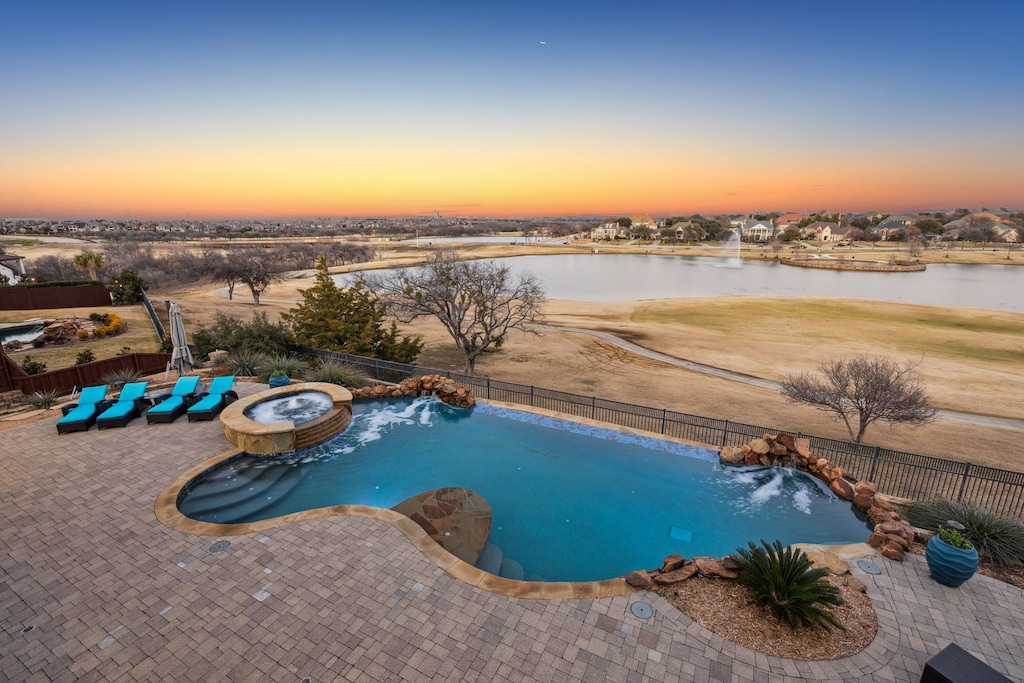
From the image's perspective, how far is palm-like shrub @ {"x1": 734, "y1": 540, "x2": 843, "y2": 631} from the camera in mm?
5703

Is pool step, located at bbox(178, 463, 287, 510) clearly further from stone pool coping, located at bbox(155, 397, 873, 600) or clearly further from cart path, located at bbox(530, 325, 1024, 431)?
cart path, located at bbox(530, 325, 1024, 431)

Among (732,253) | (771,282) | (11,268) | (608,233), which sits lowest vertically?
(771,282)

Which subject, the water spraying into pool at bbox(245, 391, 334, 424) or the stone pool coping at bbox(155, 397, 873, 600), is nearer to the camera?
the stone pool coping at bbox(155, 397, 873, 600)

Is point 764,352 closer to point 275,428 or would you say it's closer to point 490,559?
point 490,559

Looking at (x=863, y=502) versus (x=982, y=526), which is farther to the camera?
(x=863, y=502)

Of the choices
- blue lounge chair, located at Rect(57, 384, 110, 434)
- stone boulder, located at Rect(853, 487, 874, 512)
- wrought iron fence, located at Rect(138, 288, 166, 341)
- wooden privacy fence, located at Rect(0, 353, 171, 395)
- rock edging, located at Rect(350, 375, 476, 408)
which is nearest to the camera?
stone boulder, located at Rect(853, 487, 874, 512)

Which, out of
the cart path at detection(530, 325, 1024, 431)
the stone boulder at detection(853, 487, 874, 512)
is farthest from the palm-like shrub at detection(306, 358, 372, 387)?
the cart path at detection(530, 325, 1024, 431)

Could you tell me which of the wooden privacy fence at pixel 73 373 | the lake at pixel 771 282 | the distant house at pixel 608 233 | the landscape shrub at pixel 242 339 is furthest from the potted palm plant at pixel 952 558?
the distant house at pixel 608 233

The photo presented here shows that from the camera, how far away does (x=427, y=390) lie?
48.3ft

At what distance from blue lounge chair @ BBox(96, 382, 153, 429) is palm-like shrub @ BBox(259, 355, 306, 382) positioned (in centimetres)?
353

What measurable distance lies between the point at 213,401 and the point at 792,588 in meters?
13.7

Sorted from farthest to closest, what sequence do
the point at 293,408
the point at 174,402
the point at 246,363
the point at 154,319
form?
the point at 154,319, the point at 246,363, the point at 293,408, the point at 174,402

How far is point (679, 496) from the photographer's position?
31.9 feet

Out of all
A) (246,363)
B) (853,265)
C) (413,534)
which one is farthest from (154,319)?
(853,265)
